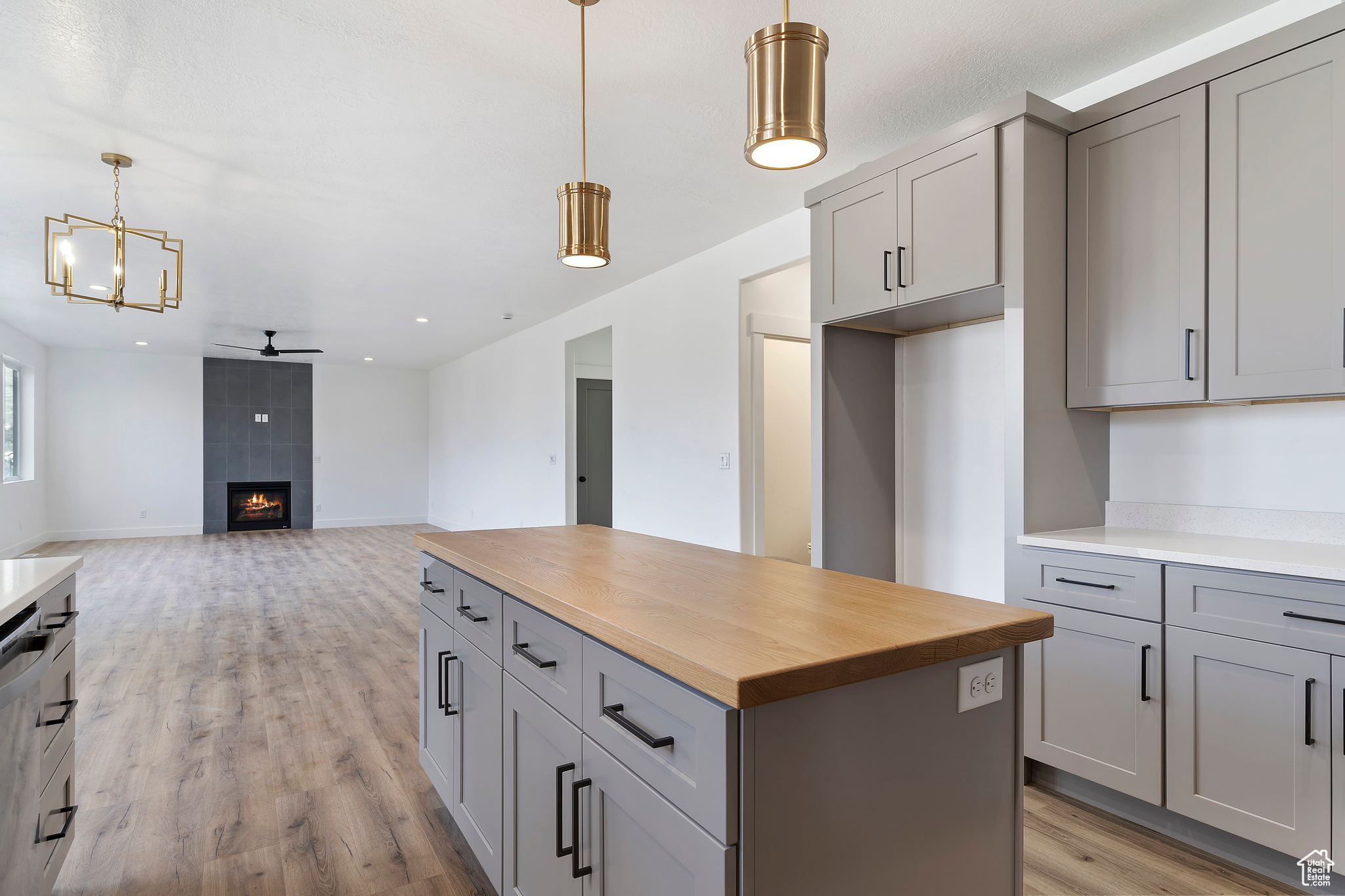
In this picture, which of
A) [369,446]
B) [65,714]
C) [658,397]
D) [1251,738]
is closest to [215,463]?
[369,446]

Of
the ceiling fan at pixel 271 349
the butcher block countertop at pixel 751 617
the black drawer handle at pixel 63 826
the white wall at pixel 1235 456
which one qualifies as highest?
the ceiling fan at pixel 271 349

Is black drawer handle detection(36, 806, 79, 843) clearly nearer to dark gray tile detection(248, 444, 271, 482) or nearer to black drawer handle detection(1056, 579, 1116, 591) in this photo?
black drawer handle detection(1056, 579, 1116, 591)

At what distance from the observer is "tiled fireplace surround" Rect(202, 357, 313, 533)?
10.4 meters

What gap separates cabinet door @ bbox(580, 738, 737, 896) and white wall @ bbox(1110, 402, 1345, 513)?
240 centimetres

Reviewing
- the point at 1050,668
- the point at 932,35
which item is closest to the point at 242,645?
the point at 1050,668

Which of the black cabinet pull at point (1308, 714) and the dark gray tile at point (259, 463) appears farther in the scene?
the dark gray tile at point (259, 463)

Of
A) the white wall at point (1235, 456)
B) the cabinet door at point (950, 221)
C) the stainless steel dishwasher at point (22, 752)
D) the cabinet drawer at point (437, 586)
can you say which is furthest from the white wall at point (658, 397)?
the stainless steel dishwasher at point (22, 752)

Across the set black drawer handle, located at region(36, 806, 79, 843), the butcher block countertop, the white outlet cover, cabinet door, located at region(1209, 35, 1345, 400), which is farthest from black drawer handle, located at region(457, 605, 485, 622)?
cabinet door, located at region(1209, 35, 1345, 400)

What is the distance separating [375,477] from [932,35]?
1106 centimetres

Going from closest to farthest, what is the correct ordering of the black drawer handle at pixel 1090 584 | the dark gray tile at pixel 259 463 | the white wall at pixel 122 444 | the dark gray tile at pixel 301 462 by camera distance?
1. the black drawer handle at pixel 1090 584
2. the white wall at pixel 122 444
3. the dark gray tile at pixel 259 463
4. the dark gray tile at pixel 301 462

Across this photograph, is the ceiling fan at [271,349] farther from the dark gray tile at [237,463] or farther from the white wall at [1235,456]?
the white wall at [1235,456]

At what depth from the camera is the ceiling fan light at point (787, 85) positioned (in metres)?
1.18

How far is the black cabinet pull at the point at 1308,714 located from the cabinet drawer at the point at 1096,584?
1.18ft

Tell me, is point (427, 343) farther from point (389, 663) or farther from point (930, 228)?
point (930, 228)
